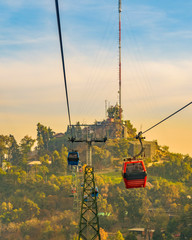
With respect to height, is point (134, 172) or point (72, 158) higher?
point (72, 158)

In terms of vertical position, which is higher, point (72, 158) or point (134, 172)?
point (72, 158)

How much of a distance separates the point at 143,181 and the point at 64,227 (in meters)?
144

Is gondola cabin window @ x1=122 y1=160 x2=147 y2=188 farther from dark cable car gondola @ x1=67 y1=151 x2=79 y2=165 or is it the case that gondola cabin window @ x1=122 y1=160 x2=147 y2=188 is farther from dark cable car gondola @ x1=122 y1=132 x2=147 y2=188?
dark cable car gondola @ x1=67 y1=151 x2=79 y2=165

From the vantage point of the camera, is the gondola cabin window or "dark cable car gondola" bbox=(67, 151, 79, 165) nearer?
the gondola cabin window

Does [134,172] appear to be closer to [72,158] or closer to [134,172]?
[134,172]

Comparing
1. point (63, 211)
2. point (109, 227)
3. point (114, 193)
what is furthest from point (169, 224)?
point (63, 211)

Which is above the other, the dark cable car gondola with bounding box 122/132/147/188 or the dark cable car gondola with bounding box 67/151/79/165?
the dark cable car gondola with bounding box 67/151/79/165

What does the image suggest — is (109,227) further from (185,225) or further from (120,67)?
(120,67)

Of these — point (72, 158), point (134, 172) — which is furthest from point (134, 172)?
point (72, 158)

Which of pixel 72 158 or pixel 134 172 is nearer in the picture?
pixel 134 172

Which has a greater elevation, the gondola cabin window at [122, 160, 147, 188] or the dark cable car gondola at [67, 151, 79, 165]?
the dark cable car gondola at [67, 151, 79, 165]

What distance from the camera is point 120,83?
160000 mm

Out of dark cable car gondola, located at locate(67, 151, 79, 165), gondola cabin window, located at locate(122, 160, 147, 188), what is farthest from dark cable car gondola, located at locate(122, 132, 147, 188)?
dark cable car gondola, located at locate(67, 151, 79, 165)

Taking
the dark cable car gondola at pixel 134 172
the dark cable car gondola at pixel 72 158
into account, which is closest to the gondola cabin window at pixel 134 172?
the dark cable car gondola at pixel 134 172
